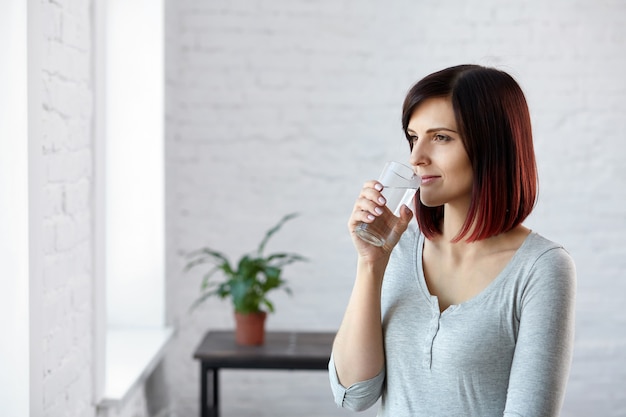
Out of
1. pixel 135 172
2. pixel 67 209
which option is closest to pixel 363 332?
pixel 67 209

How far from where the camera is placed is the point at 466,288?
142cm

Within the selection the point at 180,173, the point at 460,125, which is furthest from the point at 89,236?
the point at 180,173

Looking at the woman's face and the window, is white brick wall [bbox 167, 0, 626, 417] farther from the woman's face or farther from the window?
the woman's face

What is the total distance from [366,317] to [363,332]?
1.0 inches

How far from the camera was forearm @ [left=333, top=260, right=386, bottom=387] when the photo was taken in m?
1.43

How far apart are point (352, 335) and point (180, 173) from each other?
2.30 m

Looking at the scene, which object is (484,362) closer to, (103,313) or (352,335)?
(352,335)

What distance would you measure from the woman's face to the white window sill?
4.28 ft

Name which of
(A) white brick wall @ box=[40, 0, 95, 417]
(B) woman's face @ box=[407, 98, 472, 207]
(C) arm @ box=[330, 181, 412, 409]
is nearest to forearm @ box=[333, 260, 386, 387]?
(C) arm @ box=[330, 181, 412, 409]

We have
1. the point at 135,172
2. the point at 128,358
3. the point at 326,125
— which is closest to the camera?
the point at 128,358

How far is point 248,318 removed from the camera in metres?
2.98

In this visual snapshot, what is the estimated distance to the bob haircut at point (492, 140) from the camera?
135 centimetres

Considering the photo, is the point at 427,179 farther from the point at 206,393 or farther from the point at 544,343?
the point at 206,393

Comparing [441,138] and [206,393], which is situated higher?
[441,138]
